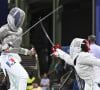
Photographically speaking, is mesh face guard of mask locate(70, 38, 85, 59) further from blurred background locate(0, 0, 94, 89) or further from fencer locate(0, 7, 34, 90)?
blurred background locate(0, 0, 94, 89)

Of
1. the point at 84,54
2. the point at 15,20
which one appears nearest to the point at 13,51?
the point at 15,20

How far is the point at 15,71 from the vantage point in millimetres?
6168

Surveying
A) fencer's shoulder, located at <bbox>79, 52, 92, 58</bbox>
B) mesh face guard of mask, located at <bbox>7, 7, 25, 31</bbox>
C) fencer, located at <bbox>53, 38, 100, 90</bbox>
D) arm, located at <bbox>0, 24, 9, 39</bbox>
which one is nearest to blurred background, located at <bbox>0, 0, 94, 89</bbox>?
mesh face guard of mask, located at <bbox>7, 7, 25, 31</bbox>

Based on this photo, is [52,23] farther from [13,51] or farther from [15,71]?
[15,71]

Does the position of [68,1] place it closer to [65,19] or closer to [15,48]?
[65,19]

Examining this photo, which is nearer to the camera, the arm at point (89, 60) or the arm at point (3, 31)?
the arm at point (89, 60)

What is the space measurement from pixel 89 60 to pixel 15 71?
1.20m

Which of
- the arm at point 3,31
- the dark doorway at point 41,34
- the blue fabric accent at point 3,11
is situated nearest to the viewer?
the arm at point 3,31

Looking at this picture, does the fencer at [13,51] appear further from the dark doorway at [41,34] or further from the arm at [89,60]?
the dark doorway at [41,34]

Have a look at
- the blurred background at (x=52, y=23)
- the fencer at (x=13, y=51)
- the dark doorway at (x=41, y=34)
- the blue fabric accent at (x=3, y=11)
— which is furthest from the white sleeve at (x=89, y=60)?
the dark doorway at (x=41, y=34)

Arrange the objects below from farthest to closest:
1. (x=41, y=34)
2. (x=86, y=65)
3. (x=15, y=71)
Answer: (x=41, y=34) → (x=15, y=71) → (x=86, y=65)

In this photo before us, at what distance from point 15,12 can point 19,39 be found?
0.45 metres

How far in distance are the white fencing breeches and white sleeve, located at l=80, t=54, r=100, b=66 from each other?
941 millimetres

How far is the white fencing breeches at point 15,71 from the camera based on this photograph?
20.1 ft
